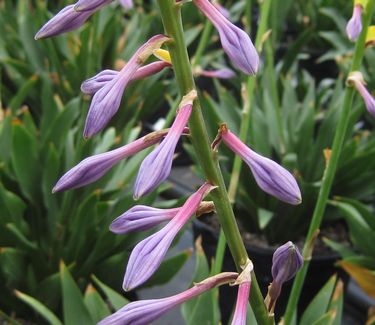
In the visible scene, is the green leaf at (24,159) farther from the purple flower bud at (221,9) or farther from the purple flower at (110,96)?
the purple flower at (110,96)

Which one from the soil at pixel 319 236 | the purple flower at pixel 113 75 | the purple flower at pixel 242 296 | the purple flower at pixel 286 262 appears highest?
the purple flower at pixel 113 75

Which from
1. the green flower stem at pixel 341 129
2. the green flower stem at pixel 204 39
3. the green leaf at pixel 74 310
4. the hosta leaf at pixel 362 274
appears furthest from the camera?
the hosta leaf at pixel 362 274

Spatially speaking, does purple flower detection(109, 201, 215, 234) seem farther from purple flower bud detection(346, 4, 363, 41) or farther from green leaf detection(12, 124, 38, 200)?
green leaf detection(12, 124, 38, 200)

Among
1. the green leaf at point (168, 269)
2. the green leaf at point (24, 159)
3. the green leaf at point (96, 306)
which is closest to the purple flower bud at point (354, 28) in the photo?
the green leaf at point (96, 306)

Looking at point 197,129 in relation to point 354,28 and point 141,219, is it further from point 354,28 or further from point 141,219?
point 354,28

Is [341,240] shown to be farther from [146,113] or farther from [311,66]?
[311,66]

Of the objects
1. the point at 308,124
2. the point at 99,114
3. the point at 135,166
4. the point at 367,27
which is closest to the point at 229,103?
the point at 308,124

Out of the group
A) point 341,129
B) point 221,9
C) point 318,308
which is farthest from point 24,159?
point 341,129
